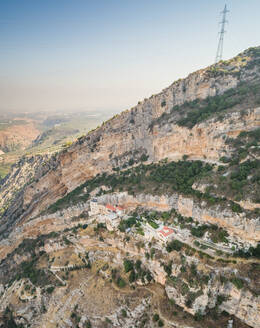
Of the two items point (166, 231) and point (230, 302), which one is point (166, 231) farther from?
point (230, 302)

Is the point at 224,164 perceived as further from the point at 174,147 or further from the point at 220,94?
the point at 220,94

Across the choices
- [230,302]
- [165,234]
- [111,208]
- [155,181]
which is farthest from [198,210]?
[111,208]

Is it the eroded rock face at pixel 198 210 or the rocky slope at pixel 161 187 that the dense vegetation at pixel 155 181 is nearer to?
the rocky slope at pixel 161 187

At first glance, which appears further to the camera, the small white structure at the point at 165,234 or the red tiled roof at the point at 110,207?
the red tiled roof at the point at 110,207

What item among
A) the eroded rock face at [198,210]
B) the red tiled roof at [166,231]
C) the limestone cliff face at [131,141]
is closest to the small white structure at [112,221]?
the eroded rock face at [198,210]

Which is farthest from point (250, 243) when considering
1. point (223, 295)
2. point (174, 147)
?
point (174, 147)

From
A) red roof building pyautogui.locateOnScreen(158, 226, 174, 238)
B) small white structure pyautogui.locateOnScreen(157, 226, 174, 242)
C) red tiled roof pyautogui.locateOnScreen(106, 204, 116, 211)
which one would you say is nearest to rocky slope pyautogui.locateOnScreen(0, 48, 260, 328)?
→ red tiled roof pyautogui.locateOnScreen(106, 204, 116, 211)
